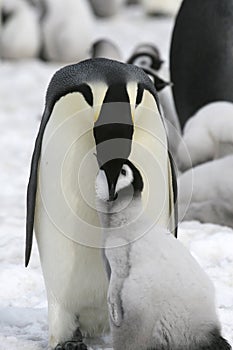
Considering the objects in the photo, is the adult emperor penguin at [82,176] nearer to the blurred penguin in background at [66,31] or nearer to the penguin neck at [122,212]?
the penguin neck at [122,212]

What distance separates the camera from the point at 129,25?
11.3 m

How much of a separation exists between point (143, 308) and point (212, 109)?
2.44m

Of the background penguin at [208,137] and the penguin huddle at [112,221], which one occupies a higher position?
the penguin huddle at [112,221]

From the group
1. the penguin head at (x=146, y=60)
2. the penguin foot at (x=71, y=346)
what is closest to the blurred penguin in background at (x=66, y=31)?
the penguin head at (x=146, y=60)

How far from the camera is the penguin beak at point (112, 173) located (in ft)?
7.98

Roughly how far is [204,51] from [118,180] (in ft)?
10.1

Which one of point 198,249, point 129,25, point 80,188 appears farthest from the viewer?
point 129,25

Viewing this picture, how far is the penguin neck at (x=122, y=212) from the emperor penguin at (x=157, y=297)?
0.03 metres

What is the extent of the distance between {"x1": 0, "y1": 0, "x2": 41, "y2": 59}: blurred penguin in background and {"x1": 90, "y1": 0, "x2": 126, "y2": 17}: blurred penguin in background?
8.58 ft

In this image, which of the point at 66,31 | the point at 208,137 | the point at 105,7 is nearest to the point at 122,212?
the point at 208,137

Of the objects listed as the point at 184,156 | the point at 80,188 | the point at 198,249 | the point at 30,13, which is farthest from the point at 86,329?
the point at 30,13

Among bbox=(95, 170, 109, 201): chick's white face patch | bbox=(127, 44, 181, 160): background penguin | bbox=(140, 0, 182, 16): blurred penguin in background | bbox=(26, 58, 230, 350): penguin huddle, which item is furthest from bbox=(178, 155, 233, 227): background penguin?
bbox=(140, 0, 182, 16): blurred penguin in background

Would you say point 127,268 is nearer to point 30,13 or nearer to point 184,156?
point 184,156

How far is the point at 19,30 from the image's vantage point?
30.6 feet
